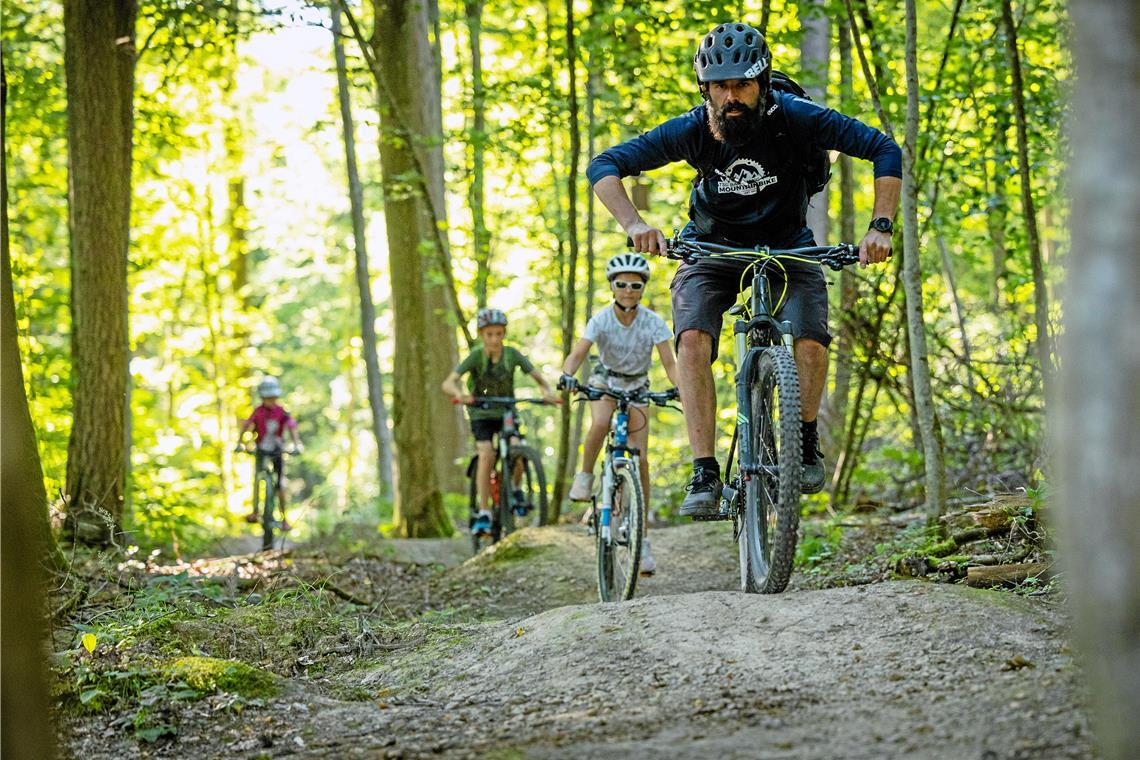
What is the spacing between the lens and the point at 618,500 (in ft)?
24.2

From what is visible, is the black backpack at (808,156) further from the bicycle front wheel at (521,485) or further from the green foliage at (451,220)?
the bicycle front wheel at (521,485)

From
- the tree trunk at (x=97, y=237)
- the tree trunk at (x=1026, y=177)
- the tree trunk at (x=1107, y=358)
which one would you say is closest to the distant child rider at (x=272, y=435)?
the tree trunk at (x=97, y=237)

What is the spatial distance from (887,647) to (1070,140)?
245 centimetres

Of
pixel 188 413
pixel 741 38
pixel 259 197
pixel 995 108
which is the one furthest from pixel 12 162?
pixel 741 38

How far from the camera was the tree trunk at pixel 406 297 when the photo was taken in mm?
13547

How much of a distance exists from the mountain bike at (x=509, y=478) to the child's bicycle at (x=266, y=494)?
3.42m

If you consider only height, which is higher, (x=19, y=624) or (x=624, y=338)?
(x=624, y=338)

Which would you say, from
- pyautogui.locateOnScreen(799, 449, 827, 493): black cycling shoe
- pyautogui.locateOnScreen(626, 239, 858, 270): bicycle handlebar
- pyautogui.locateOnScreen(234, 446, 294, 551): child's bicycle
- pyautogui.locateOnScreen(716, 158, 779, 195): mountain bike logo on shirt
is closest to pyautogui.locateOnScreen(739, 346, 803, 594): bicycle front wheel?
pyautogui.locateOnScreen(799, 449, 827, 493): black cycling shoe

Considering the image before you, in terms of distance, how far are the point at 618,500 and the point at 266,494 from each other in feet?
25.5

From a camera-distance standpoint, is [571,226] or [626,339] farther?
[571,226]

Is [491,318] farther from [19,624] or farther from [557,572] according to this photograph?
[19,624]

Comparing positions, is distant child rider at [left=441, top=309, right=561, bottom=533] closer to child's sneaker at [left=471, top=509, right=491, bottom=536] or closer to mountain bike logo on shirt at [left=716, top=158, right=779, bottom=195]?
child's sneaker at [left=471, top=509, right=491, bottom=536]

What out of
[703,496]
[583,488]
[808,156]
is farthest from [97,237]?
[808,156]

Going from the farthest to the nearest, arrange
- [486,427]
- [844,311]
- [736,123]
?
[486,427], [844,311], [736,123]
